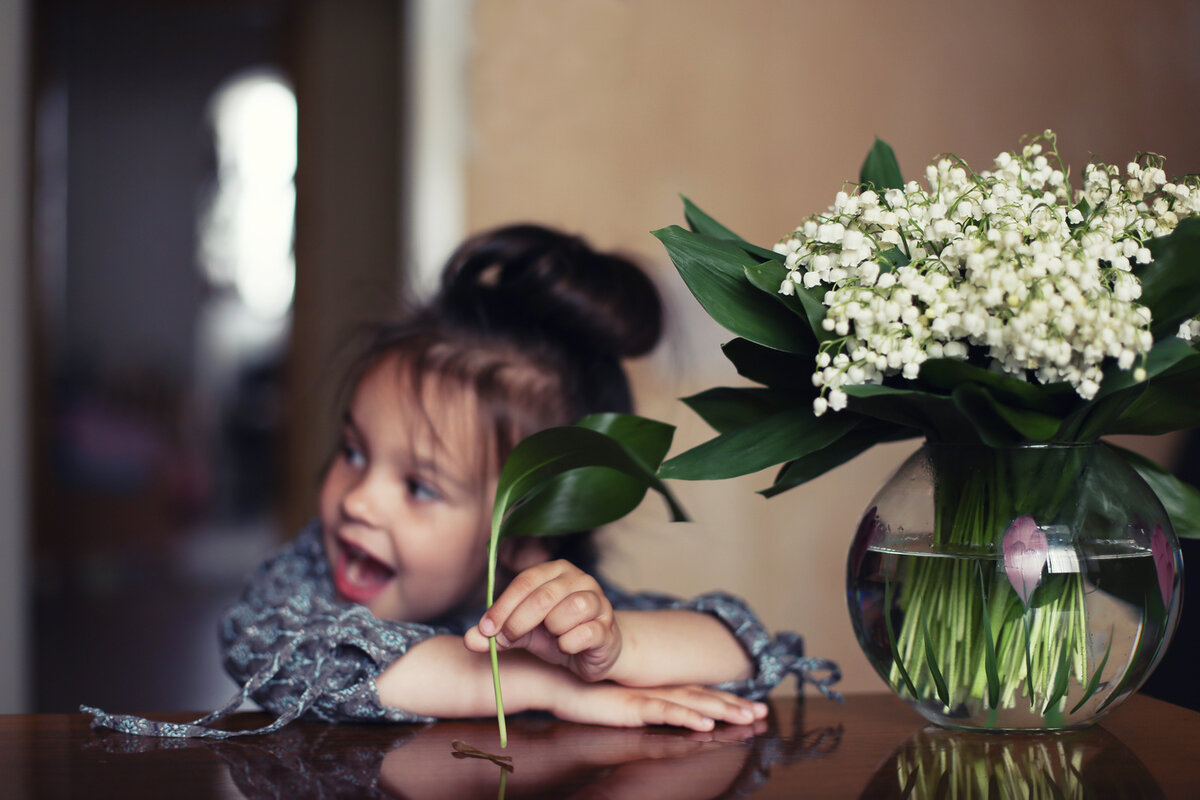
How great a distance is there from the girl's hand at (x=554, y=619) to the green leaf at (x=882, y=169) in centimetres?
36

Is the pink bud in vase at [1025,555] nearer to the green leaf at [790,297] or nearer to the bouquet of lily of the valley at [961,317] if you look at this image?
the bouquet of lily of the valley at [961,317]

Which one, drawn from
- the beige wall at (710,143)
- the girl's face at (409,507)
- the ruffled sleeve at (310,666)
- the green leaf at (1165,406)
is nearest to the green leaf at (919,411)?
the green leaf at (1165,406)

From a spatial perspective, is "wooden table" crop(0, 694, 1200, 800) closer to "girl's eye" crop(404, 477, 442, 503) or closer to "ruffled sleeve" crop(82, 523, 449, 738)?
"ruffled sleeve" crop(82, 523, 449, 738)

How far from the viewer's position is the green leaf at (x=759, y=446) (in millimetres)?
616

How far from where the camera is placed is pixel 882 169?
733 mm

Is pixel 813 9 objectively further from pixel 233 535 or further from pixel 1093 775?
pixel 233 535

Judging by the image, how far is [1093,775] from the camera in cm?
56

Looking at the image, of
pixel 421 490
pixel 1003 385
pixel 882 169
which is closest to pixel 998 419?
pixel 1003 385

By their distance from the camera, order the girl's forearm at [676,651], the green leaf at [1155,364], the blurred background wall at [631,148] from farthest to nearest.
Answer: the blurred background wall at [631,148] → the girl's forearm at [676,651] → the green leaf at [1155,364]

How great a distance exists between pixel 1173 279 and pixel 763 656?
429mm

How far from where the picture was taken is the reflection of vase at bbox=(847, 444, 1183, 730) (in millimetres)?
565

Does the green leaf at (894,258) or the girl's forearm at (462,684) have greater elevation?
the green leaf at (894,258)

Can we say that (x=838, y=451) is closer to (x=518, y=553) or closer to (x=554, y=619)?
(x=554, y=619)

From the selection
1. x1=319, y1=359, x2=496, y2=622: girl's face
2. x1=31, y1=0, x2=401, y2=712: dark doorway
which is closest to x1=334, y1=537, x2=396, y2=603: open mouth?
x1=319, y1=359, x2=496, y2=622: girl's face
